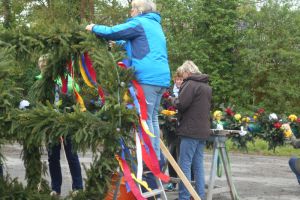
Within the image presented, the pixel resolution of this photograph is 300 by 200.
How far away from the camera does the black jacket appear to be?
22.5 feet

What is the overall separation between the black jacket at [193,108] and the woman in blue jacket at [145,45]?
39.6 inches

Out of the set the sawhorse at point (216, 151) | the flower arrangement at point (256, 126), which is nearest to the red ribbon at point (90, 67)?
the sawhorse at point (216, 151)

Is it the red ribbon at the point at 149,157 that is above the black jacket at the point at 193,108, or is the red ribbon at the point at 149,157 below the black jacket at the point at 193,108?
below

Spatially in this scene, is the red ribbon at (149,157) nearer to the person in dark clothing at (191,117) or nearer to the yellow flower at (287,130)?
the person in dark clothing at (191,117)

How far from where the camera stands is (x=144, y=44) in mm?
5551

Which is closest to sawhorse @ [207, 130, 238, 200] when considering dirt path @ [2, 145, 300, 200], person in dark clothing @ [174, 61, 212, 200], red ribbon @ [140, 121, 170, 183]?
person in dark clothing @ [174, 61, 212, 200]

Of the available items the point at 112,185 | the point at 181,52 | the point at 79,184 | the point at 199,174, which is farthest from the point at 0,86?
the point at 181,52

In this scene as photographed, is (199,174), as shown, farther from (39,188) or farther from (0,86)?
(0,86)

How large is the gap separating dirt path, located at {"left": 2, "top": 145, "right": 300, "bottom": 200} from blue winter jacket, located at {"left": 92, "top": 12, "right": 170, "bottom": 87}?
4.79 ft

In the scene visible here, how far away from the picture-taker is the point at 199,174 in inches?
284

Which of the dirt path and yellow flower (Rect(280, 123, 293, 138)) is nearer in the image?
yellow flower (Rect(280, 123, 293, 138))

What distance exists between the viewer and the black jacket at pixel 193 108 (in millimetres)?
6855

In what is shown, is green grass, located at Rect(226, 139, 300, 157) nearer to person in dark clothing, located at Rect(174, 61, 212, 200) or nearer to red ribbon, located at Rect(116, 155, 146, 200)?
person in dark clothing, located at Rect(174, 61, 212, 200)

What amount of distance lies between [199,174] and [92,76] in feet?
7.73
